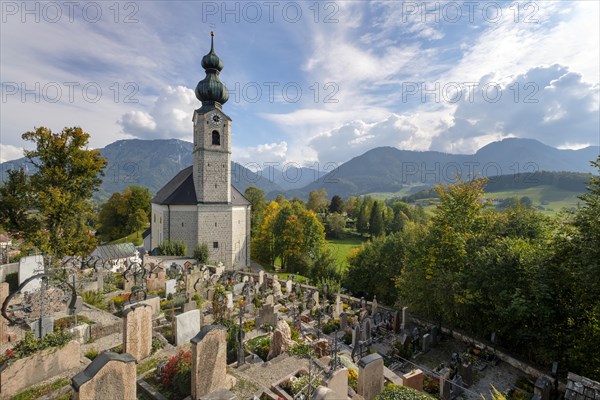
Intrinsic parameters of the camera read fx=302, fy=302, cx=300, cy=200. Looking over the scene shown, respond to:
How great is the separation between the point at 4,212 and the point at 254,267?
69.6 ft

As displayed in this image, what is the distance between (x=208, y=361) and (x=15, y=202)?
17246 mm

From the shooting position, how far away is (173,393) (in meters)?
7.04

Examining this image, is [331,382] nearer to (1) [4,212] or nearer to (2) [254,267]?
(1) [4,212]

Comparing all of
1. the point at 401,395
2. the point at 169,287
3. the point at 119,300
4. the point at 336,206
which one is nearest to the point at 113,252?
the point at 169,287

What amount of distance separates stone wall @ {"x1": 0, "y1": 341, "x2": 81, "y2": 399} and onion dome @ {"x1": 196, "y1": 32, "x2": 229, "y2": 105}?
24.3m

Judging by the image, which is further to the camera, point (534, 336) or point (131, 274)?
point (131, 274)

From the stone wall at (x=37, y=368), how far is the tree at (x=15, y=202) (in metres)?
13.2

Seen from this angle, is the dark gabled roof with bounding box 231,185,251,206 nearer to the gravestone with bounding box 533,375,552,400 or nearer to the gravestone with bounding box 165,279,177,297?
the gravestone with bounding box 165,279,177,297

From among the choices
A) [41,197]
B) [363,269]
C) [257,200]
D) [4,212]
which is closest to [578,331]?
[363,269]

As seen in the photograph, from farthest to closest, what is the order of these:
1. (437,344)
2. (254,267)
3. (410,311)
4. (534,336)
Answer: (254,267) < (410,311) < (437,344) < (534,336)

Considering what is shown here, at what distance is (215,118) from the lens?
27.9m

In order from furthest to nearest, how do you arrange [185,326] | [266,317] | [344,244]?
[344,244]
[266,317]
[185,326]

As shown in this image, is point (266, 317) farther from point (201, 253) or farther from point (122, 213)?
point (122, 213)

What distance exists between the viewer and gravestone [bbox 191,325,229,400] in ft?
21.9
